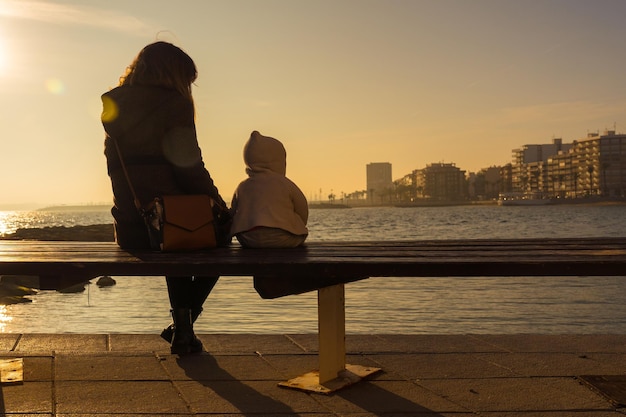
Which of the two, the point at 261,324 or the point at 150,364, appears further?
the point at 261,324

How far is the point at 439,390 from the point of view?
418cm

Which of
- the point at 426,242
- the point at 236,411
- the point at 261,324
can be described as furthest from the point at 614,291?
the point at 236,411

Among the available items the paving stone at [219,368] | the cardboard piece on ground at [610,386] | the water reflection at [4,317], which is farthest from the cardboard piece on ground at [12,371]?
the water reflection at [4,317]

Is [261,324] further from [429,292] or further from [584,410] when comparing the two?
[584,410]

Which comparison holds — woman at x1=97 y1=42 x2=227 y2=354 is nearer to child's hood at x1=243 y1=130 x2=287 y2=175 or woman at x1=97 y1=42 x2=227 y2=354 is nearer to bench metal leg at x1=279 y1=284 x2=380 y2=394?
child's hood at x1=243 y1=130 x2=287 y2=175

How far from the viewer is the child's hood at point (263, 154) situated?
15.1 feet

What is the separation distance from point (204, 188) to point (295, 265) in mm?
1320

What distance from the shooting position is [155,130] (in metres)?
4.64

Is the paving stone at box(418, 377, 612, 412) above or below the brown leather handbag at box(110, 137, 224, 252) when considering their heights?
below

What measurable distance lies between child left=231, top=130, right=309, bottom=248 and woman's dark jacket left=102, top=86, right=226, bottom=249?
20 cm

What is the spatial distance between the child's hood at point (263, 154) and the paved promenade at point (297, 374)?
1.23m

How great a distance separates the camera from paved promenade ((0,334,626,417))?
12.6 ft

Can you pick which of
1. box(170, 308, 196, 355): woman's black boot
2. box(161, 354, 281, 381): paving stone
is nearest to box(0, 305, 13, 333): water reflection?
box(170, 308, 196, 355): woman's black boot

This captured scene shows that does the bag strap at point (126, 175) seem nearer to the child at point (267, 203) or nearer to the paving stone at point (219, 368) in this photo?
the child at point (267, 203)
